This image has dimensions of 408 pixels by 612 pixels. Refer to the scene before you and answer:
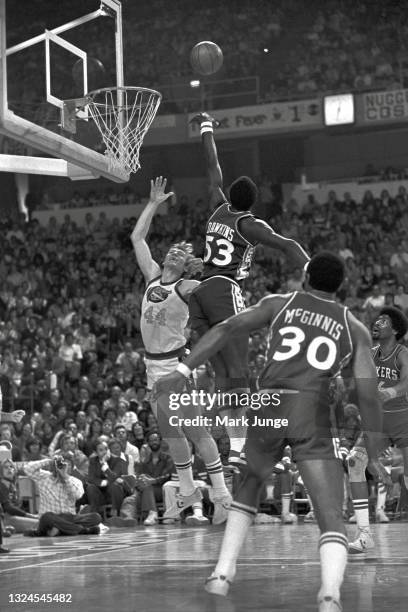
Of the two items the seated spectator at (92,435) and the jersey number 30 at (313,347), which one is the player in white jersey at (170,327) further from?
the seated spectator at (92,435)

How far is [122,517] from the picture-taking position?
13.6 metres

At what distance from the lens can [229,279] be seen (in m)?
8.88

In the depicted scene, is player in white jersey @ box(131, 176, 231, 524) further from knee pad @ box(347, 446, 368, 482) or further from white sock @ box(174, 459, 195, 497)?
knee pad @ box(347, 446, 368, 482)

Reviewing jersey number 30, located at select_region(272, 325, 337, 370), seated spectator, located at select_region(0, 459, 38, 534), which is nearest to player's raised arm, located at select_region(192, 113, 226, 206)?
jersey number 30, located at select_region(272, 325, 337, 370)

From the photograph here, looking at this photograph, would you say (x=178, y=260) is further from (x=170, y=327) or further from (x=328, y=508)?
(x=328, y=508)

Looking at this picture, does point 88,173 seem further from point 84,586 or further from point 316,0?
point 316,0

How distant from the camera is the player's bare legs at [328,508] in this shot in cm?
532

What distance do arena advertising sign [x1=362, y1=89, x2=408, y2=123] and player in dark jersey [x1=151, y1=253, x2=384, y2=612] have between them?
20.9 m

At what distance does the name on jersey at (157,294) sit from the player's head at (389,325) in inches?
81.0

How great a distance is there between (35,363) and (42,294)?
4309mm

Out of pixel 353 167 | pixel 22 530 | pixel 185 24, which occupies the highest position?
pixel 185 24

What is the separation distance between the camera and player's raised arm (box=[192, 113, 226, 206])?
902 centimetres

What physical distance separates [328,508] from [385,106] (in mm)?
21918

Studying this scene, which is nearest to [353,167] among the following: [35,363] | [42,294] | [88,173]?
[42,294]
